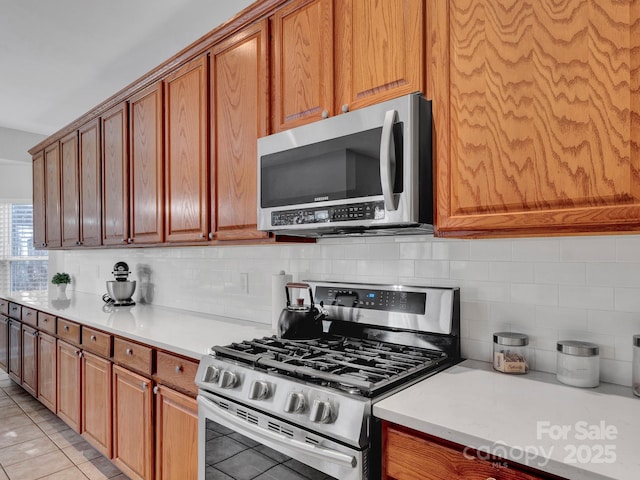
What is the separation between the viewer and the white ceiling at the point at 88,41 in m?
2.41

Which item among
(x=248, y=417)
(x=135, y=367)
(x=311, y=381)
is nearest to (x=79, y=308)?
(x=135, y=367)

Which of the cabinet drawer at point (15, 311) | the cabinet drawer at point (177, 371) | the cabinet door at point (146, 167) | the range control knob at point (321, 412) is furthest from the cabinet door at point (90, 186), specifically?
the range control knob at point (321, 412)

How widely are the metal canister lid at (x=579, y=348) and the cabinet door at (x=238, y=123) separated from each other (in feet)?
4.07

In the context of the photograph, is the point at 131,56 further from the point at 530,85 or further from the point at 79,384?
the point at 530,85

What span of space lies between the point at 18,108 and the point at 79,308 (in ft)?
7.90

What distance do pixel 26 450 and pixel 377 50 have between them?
125 inches

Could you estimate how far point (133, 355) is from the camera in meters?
2.16

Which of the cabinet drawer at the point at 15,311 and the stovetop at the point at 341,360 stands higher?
the stovetop at the point at 341,360

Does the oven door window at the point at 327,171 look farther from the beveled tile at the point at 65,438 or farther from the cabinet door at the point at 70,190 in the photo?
the cabinet door at the point at 70,190

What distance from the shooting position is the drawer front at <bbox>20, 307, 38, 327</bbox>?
11.1 ft

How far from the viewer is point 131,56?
3012mm

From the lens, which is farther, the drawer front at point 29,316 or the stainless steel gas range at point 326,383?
the drawer front at point 29,316

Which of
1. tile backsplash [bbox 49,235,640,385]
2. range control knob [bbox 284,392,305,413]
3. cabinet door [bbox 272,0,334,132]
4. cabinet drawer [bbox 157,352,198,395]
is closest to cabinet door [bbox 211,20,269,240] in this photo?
cabinet door [bbox 272,0,334,132]

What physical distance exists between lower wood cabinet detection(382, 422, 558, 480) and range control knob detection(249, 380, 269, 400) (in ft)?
1.39
